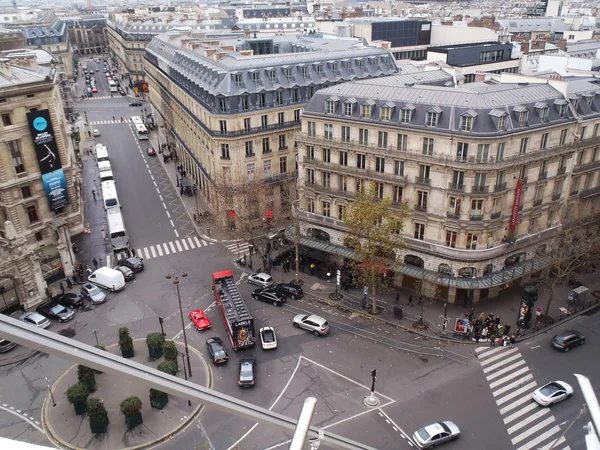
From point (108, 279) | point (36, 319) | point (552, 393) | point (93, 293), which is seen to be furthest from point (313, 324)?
point (36, 319)

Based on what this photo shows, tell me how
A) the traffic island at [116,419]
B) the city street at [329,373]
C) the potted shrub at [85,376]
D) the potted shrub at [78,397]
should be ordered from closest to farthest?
1. the traffic island at [116,419]
2. the city street at [329,373]
3. the potted shrub at [78,397]
4. the potted shrub at [85,376]

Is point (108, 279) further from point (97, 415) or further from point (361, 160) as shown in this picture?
point (361, 160)

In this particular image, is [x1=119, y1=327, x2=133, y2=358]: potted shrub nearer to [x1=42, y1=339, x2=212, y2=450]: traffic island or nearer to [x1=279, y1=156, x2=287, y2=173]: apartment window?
[x1=42, y1=339, x2=212, y2=450]: traffic island

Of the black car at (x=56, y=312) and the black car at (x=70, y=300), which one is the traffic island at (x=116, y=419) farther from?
the black car at (x=70, y=300)

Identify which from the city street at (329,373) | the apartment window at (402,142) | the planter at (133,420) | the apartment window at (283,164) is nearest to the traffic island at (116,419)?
the planter at (133,420)

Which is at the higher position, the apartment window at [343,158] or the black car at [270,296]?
the apartment window at [343,158]

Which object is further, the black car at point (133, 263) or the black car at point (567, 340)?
the black car at point (133, 263)

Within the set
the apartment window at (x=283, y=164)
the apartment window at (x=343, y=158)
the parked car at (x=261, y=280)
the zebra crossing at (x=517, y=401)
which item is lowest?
the zebra crossing at (x=517, y=401)
